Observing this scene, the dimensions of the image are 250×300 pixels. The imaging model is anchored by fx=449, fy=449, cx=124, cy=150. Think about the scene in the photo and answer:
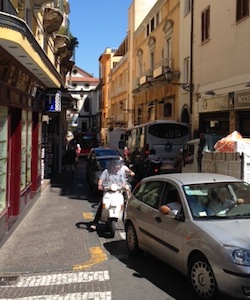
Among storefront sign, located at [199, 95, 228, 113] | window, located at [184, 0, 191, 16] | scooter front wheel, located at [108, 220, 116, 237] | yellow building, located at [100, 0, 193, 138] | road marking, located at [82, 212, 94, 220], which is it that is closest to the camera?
scooter front wheel, located at [108, 220, 116, 237]

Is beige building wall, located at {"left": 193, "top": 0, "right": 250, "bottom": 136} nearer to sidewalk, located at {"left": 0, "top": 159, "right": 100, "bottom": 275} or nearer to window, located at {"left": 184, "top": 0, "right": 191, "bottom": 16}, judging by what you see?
window, located at {"left": 184, "top": 0, "right": 191, "bottom": 16}

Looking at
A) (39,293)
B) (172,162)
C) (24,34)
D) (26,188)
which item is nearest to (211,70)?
(172,162)

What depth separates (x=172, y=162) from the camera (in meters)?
19.1

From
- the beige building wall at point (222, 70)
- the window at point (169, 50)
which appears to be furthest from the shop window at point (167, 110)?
the beige building wall at point (222, 70)

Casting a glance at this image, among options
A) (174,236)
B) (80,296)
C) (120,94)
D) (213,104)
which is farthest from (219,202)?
(120,94)

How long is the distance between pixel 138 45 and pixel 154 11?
649cm

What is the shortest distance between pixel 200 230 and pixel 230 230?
0.38 metres

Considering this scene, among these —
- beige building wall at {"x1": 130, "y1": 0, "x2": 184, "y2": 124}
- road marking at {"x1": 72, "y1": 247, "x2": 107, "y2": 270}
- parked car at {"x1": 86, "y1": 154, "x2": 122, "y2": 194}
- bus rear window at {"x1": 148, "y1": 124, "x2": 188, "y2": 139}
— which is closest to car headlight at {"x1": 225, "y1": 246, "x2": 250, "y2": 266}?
road marking at {"x1": 72, "y1": 247, "x2": 107, "y2": 270}

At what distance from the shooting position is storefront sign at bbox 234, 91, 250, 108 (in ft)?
51.4

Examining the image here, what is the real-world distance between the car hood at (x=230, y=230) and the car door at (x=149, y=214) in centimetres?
117

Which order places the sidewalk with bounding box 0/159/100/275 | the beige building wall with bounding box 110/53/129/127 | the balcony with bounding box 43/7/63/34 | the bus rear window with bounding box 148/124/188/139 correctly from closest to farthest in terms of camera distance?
the sidewalk with bounding box 0/159/100/275
the balcony with bounding box 43/7/63/34
the bus rear window with bounding box 148/124/188/139
the beige building wall with bounding box 110/53/129/127

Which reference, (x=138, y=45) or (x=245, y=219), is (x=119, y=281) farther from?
(x=138, y=45)

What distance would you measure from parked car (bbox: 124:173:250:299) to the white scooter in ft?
4.11

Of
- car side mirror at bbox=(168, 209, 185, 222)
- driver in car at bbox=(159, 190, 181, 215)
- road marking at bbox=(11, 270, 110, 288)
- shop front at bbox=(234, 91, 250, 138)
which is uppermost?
shop front at bbox=(234, 91, 250, 138)
